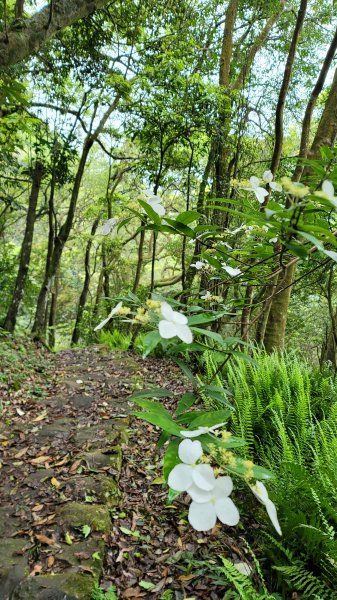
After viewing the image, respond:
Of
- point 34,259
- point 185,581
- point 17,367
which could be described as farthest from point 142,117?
point 34,259

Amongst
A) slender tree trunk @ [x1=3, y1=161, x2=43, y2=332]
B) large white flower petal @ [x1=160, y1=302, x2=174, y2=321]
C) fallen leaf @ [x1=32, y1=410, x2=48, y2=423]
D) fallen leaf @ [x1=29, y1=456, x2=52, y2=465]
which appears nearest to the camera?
large white flower petal @ [x1=160, y1=302, x2=174, y2=321]

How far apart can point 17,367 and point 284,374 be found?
3.26 metres

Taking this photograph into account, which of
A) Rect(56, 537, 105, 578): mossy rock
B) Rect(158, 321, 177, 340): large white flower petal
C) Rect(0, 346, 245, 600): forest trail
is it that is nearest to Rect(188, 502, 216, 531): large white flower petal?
Rect(158, 321, 177, 340): large white flower petal

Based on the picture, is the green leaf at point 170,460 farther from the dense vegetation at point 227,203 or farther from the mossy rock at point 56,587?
the mossy rock at point 56,587

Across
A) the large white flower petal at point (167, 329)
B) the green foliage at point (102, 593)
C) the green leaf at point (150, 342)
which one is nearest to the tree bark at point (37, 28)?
the green leaf at point (150, 342)

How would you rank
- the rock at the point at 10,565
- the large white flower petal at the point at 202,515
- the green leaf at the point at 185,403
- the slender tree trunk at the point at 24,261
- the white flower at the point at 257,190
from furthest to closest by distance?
the slender tree trunk at the point at 24,261 < the rock at the point at 10,565 < the white flower at the point at 257,190 < the green leaf at the point at 185,403 < the large white flower petal at the point at 202,515

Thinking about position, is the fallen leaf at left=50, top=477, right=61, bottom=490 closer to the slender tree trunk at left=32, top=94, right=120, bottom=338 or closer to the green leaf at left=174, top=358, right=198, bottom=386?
the green leaf at left=174, top=358, right=198, bottom=386

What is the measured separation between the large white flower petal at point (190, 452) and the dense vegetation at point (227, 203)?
11 centimetres

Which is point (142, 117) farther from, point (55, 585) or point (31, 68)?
point (55, 585)

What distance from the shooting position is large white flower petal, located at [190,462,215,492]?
0.48 metres

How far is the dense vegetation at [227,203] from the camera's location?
0.95m

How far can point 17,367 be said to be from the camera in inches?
193

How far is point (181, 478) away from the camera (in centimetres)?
51

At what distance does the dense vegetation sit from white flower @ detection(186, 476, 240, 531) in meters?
0.11
